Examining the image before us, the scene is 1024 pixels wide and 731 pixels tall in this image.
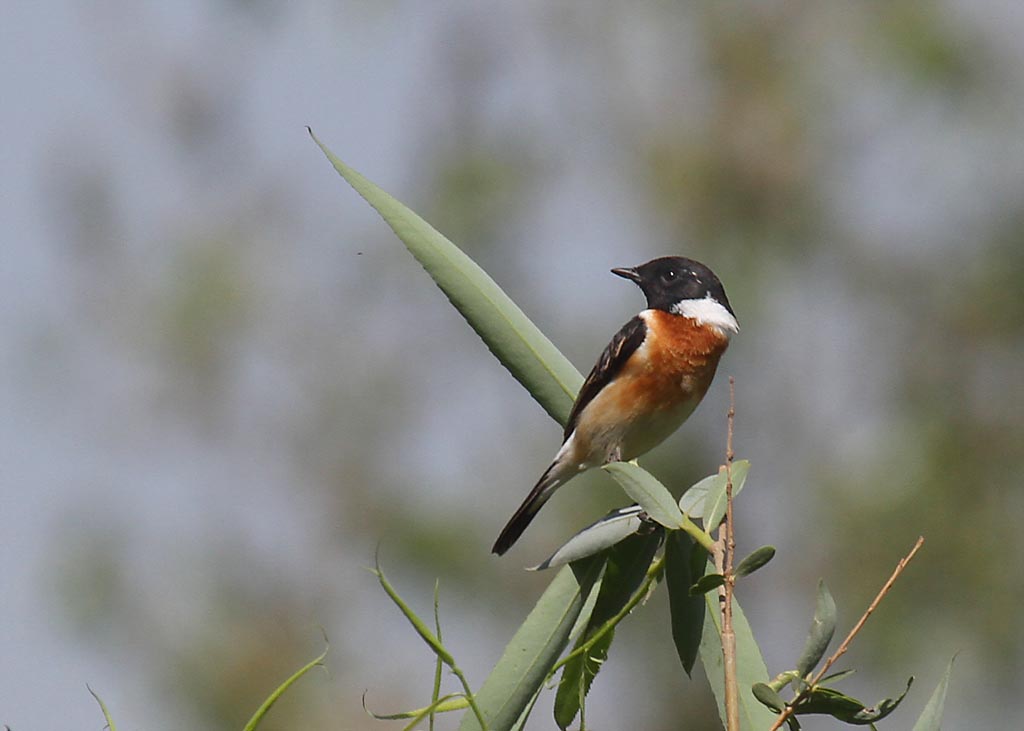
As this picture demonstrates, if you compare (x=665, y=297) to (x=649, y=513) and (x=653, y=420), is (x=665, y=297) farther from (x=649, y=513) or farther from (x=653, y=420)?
(x=649, y=513)

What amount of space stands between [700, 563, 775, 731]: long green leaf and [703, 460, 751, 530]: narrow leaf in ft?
0.37

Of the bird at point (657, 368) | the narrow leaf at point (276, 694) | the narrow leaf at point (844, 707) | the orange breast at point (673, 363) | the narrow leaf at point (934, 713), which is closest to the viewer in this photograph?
the narrow leaf at point (276, 694)

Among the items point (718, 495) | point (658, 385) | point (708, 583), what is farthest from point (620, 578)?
point (658, 385)

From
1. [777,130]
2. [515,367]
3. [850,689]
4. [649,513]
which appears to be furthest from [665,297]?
[777,130]

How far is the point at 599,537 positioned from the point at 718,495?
6.8 inches

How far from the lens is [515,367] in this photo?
6.54 ft

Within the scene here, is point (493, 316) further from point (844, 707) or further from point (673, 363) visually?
point (673, 363)

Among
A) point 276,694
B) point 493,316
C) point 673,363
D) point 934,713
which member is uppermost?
point 493,316

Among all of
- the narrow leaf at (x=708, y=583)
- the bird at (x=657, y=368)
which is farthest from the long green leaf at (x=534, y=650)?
the bird at (x=657, y=368)

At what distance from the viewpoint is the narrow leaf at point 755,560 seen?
5.14 feet

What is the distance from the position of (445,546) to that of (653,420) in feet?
25.3

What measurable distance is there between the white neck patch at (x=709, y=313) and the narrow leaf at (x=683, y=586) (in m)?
2.08

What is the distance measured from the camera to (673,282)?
4.05m

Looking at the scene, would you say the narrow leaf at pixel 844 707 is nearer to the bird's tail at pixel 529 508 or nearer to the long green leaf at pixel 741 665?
the long green leaf at pixel 741 665
